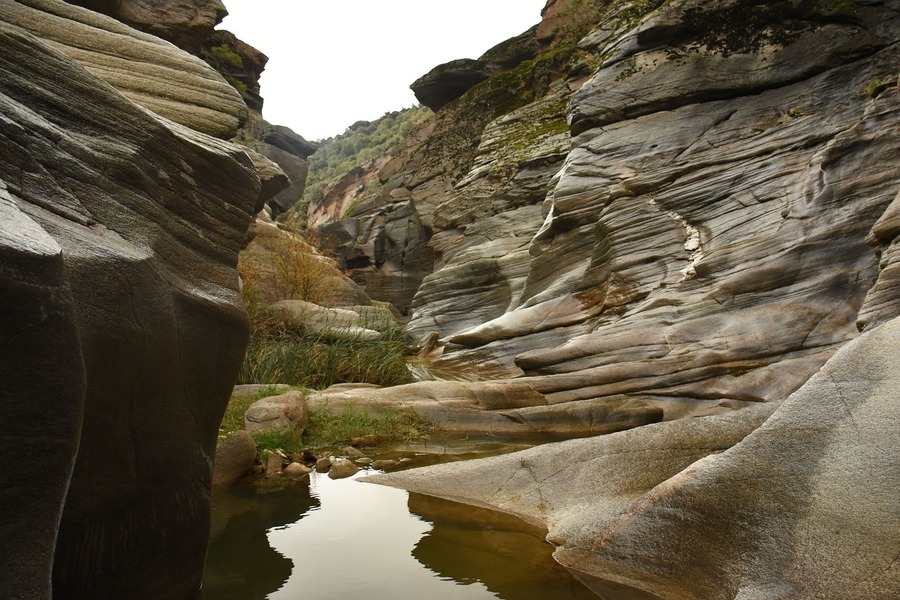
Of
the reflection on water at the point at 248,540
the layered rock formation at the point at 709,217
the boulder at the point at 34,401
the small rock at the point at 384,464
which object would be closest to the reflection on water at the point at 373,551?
the reflection on water at the point at 248,540

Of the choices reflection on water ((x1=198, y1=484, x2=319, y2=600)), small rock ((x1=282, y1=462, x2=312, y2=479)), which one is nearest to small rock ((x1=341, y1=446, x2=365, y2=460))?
small rock ((x1=282, y1=462, x2=312, y2=479))

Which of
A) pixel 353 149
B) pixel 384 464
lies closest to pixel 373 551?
pixel 384 464

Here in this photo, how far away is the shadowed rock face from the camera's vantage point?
178 cm

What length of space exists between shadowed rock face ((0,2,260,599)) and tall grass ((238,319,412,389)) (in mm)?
6310

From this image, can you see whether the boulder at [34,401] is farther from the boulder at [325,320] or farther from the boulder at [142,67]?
the boulder at [325,320]

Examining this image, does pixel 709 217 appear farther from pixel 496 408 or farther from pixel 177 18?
pixel 177 18

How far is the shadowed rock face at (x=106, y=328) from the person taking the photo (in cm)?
178

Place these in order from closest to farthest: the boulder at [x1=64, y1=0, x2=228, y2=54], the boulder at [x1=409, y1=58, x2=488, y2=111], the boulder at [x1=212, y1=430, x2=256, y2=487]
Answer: the boulder at [x1=212, y1=430, x2=256, y2=487] < the boulder at [x1=64, y1=0, x2=228, y2=54] < the boulder at [x1=409, y1=58, x2=488, y2=111]

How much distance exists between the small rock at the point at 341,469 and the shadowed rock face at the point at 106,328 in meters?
2.56

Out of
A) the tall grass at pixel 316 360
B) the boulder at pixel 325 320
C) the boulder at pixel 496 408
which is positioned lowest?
the boulder at pixel 496 408

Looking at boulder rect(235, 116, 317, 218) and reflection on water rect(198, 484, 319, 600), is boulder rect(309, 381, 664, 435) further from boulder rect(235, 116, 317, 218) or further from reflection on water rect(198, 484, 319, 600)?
boulder rect(235, 116, 317, 218)

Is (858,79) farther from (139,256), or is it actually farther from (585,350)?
(139,256)

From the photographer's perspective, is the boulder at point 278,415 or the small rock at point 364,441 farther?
the small rock at point 364,441

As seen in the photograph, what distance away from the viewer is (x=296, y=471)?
19.2ft
